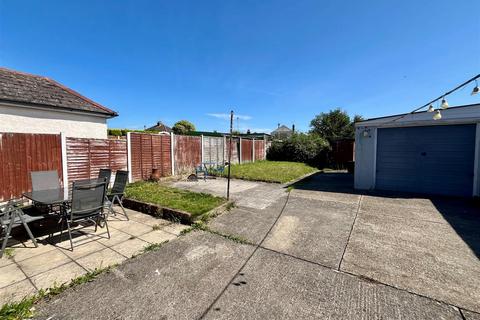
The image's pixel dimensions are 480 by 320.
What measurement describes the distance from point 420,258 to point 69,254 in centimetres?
540

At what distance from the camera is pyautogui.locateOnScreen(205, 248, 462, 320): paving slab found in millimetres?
2072

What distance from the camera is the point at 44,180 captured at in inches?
194

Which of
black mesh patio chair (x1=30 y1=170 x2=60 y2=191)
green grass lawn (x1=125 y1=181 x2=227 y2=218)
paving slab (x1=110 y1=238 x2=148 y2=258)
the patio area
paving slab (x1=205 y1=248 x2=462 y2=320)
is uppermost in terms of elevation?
black mesh patio chair (x1=30 y1=170 x2=60 y2=191)

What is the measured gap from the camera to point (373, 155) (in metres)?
8.23

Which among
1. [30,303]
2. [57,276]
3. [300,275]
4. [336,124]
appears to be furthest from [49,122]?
[336,124]

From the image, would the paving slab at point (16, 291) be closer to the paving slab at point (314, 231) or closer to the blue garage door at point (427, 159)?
the paving slab at point (314, 231)

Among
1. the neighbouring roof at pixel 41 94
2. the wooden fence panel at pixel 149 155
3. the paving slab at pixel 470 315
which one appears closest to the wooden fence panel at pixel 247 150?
the wooden fence panel at pixel 149 155

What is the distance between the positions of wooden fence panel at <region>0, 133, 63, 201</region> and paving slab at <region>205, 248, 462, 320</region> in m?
6.98

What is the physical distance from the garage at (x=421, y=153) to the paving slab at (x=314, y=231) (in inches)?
132

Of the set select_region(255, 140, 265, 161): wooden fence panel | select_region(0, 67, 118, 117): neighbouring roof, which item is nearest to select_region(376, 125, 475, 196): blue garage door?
select_region(255, 140, 265, 161): wooden fence panel

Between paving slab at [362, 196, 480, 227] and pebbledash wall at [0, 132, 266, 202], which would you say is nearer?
paving slab at [362, 196, 480, 227]

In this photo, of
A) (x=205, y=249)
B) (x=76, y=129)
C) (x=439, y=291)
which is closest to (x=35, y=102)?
(x=76, y=129)

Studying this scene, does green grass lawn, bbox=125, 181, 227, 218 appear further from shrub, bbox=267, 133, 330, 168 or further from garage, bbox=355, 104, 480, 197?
shrub, bbox=267, 133, 330, 168

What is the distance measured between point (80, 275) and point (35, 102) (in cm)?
846
